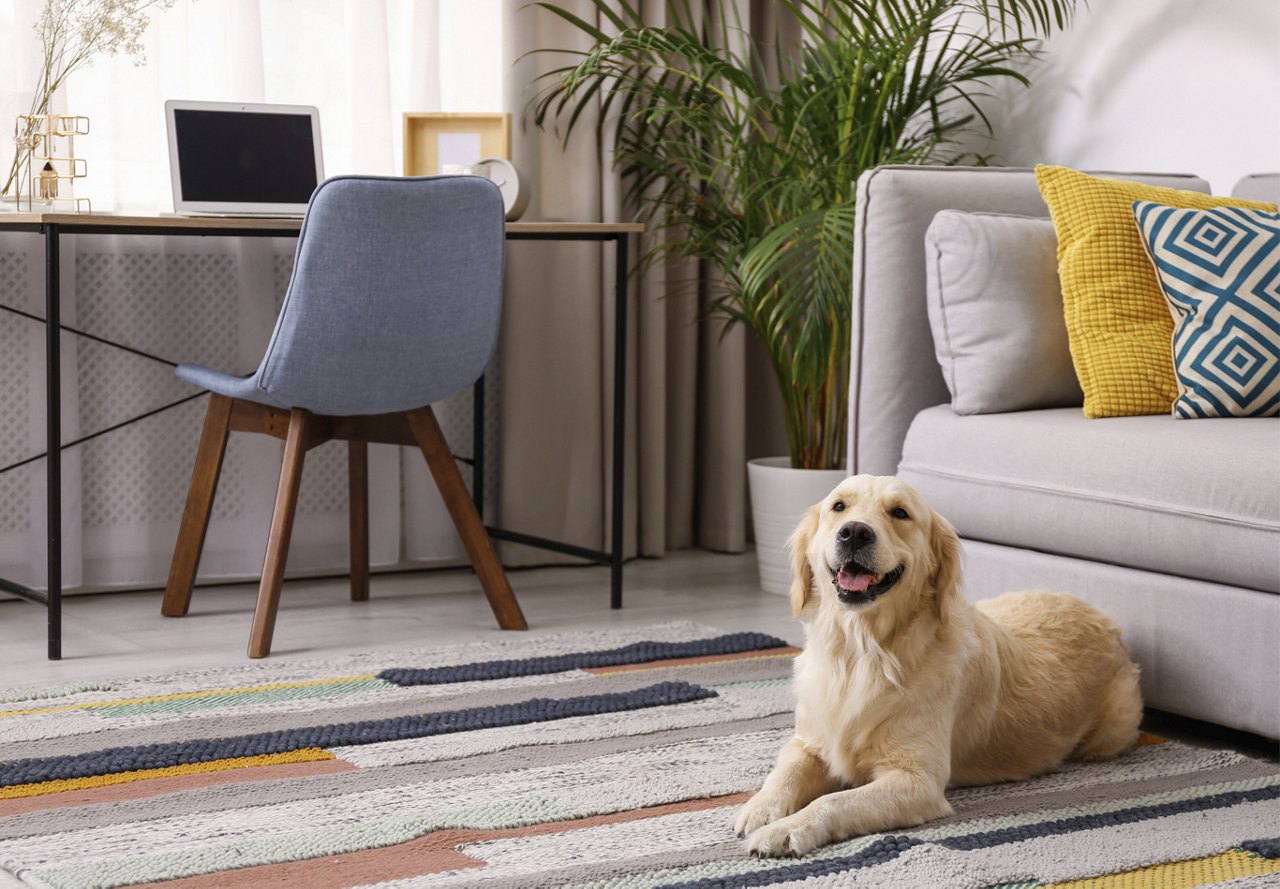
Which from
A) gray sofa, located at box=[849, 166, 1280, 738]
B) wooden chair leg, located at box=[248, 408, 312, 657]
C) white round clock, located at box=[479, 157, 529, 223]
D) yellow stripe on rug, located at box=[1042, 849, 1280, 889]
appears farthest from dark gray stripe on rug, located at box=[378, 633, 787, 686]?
yellow stripe on rug, located at box=[1042, 849, 1280, 889]

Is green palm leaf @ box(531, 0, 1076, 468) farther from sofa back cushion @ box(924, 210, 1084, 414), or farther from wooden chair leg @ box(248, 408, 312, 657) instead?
wooden chair leg @ box(248, 408, 312, 657)

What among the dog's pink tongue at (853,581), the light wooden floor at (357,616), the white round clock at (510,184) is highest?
the white round clock at (510,184)

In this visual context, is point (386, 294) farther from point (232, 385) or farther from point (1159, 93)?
point (1159, 93)

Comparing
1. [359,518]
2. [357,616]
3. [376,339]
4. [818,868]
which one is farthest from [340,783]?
[359,518]

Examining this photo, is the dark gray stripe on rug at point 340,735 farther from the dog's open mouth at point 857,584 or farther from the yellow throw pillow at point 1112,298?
the yellow throw pillow at point 1112,298

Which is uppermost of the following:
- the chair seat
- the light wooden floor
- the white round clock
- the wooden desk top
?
the white round clock

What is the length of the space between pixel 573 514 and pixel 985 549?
144cm

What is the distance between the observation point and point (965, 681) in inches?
74.5

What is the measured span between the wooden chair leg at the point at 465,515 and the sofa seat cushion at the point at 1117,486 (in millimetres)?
801

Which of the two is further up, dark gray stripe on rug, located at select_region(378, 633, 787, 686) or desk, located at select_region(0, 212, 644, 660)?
desk, located at select_region(0, 212, 644, 660)

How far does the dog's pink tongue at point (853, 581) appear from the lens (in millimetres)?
1796

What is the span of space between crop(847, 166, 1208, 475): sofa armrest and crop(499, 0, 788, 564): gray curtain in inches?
37.8

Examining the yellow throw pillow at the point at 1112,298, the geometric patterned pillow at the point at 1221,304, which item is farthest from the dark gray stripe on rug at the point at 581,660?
the geometric patterned pillow at the point at 1221,304

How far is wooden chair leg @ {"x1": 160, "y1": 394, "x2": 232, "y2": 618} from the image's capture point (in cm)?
289
